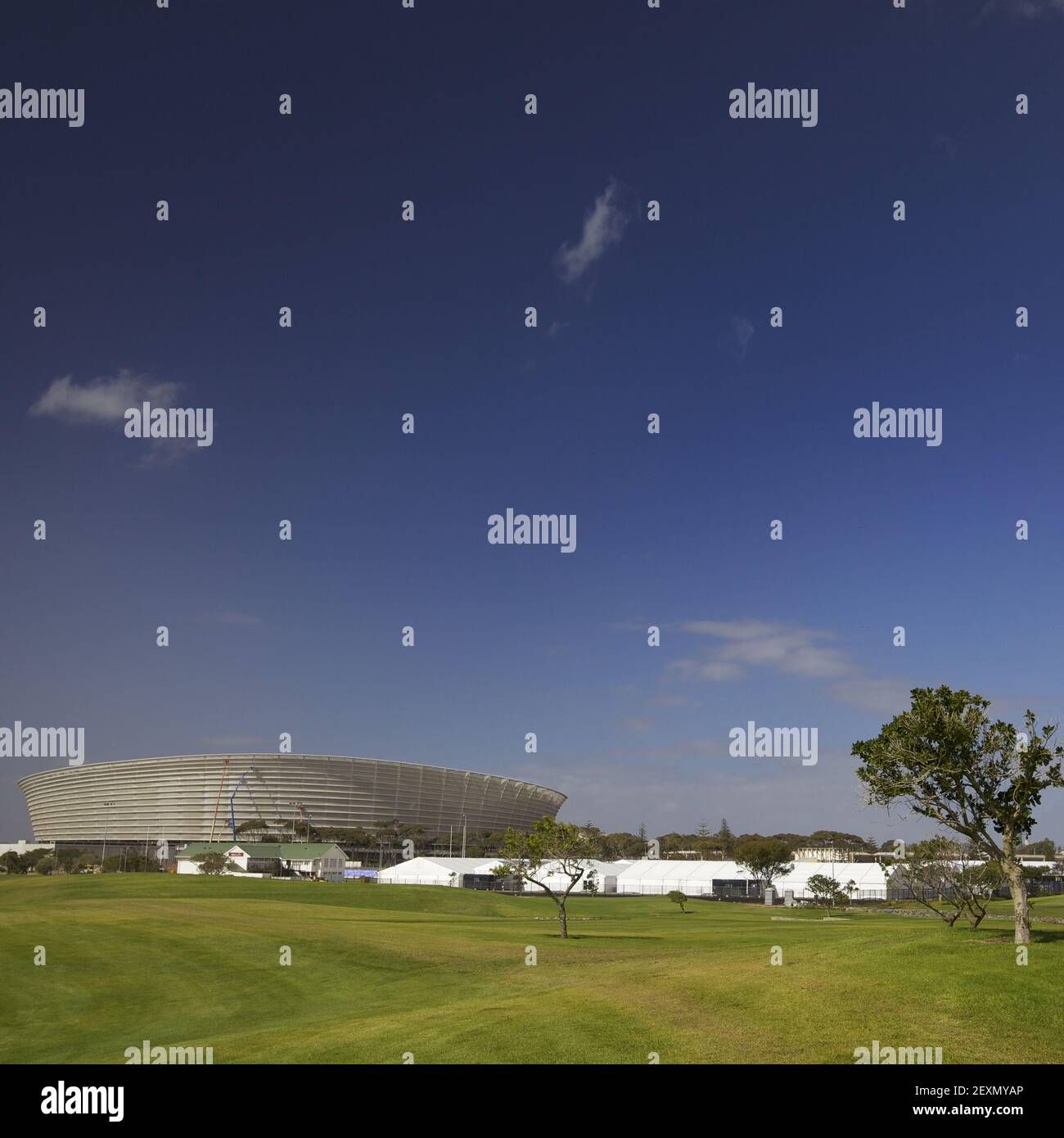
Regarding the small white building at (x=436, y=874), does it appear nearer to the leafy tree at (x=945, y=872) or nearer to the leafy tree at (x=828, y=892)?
the leafy tree at (x=828, y=892)

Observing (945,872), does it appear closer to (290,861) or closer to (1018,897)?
(1018,897)

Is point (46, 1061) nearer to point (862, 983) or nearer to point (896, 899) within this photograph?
point (862, 983)

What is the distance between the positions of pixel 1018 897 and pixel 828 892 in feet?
334

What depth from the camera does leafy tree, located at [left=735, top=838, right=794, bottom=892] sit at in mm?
144750

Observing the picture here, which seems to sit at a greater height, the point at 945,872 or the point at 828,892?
the point at 945,872

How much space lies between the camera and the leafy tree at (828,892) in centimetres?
12438

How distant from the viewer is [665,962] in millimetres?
43188

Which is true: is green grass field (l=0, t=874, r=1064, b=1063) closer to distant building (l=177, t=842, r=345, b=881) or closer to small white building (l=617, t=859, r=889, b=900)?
small white building (l=617, t=859, r=889, b=900)

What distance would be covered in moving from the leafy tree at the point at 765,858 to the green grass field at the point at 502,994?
258 ft

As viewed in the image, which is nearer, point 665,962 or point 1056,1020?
point 1056,1020

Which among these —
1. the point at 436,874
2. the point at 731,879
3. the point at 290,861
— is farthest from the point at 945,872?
the point at 290,861

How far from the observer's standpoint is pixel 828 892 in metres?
126
